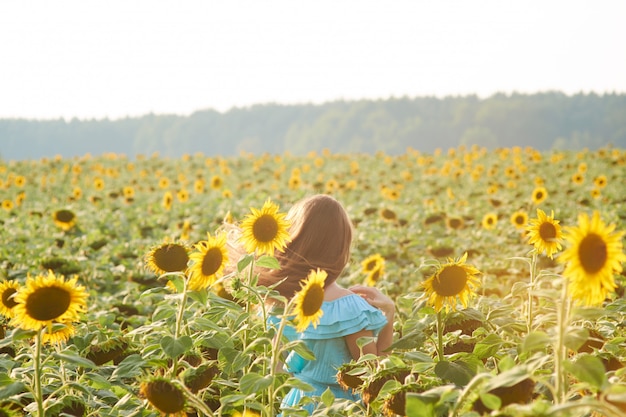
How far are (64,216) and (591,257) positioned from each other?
23.8 ft

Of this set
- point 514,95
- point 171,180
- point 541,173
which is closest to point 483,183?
point 541,173

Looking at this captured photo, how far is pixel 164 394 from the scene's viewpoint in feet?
5.40

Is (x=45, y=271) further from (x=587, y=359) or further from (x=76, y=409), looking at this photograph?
(x=587, y=359)

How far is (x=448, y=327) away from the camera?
2.60 meters

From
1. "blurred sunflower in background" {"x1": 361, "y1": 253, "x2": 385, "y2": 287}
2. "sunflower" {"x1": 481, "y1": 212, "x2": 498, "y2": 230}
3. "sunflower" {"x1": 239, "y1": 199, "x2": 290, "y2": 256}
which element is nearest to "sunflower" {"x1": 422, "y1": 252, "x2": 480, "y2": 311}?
"sunflower" {"x1": 239, "y1": 199, "x2": 290, "y2": 256}

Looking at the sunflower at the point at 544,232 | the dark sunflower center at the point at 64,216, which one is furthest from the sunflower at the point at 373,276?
the dark sunflower center at the point at 64,216

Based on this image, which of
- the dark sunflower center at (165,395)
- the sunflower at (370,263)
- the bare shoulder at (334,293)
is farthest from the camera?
the sunflower at (370,263)

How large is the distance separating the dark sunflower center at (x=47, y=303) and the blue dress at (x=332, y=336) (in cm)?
103

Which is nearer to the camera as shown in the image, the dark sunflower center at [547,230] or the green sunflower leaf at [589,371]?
the green sunflower leaf at [589,371]

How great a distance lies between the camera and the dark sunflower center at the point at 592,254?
1404 mm

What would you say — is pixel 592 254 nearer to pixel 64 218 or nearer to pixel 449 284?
pixel 449 284

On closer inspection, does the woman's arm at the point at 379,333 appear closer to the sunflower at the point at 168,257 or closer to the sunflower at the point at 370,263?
the sunflower at the point at 168,257

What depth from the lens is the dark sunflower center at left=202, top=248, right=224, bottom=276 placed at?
2107 mm

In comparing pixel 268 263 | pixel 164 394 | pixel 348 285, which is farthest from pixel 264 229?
pixel 348 285
